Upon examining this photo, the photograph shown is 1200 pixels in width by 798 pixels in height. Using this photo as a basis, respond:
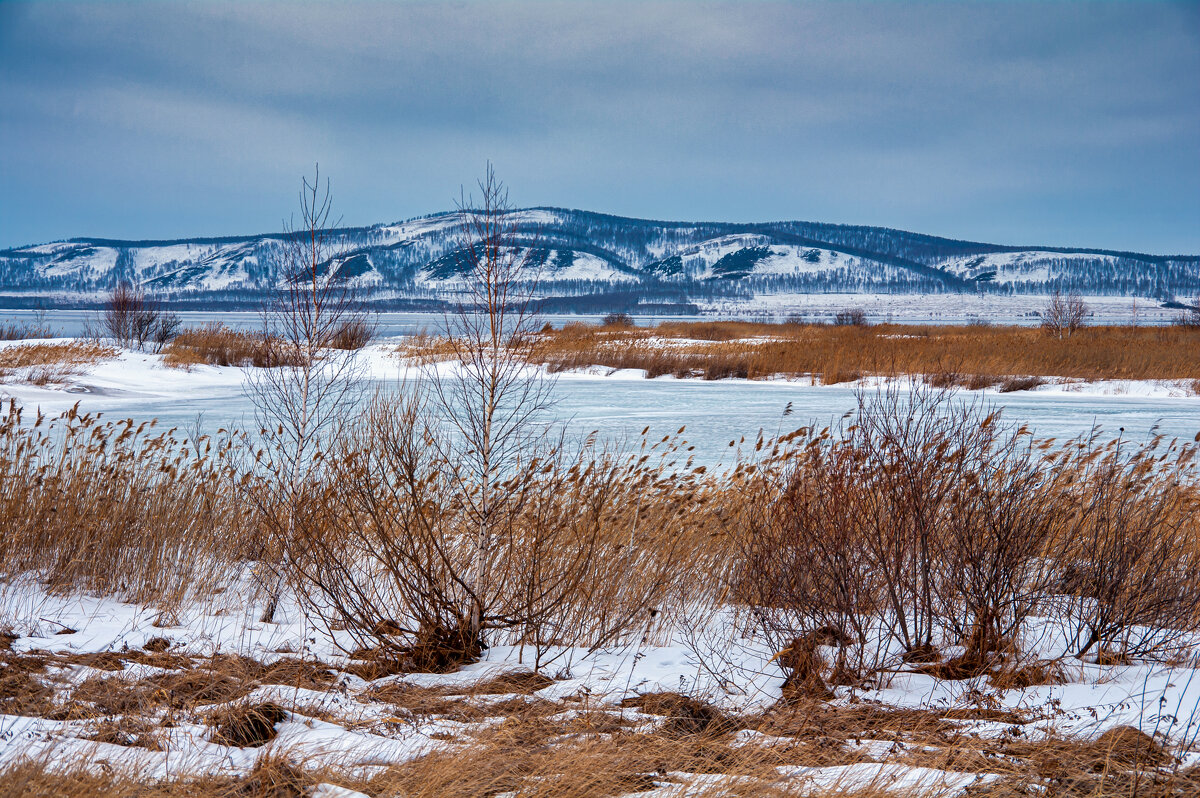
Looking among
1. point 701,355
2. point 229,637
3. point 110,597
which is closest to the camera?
point 229,637

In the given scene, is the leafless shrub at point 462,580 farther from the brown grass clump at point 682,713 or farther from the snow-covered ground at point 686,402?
the snow-covered ground at point 686,402

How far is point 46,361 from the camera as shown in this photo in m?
22.0

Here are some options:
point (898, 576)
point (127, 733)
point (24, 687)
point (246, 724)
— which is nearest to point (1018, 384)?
point (898, 576)

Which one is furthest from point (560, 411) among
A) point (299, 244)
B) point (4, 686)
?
point (4, 686)

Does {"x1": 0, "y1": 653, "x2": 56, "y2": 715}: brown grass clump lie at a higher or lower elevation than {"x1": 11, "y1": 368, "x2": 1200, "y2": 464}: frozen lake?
lower

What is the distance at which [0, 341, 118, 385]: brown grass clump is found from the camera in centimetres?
2036

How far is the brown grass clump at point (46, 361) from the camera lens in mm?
20359

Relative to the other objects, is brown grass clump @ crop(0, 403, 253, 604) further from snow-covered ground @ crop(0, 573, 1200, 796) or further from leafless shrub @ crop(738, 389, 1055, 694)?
leafless shrub @ crop(738, 389, 1055, 694)

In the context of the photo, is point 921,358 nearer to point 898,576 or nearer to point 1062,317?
point 1062,317

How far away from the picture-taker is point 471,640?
5059 millimetres

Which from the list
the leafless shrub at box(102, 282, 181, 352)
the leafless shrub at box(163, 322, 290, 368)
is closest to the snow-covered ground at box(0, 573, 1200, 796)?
the leafless shrub at box(163, 322, 290, 368)

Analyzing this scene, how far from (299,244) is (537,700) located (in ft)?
13.9

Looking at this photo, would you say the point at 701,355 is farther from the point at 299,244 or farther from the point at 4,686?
the point at 4,686

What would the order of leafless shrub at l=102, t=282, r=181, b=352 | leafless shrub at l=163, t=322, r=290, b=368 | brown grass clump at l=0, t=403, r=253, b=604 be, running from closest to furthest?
brown grass clump at l=0, t=403, r=253, b=604
leafless shrub at l=163, t=322, r=290, b=368
leafless shrub at l=102, t=282, r=181, b=352
